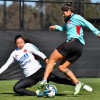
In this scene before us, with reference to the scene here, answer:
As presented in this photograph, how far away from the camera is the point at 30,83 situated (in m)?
7.71

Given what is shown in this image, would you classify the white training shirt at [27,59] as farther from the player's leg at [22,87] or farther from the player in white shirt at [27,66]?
the player's leg at [22,87]

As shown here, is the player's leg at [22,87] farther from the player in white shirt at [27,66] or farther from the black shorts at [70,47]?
the black shorts at [70,47]

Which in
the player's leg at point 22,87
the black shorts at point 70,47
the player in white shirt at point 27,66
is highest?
the black shorts at point 70,47

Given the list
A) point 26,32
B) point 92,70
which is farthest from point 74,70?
point 26,32

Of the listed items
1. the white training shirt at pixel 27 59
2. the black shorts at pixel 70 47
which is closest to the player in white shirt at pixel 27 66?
the white training shirt at pixel 27 59

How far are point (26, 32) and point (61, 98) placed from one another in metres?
6.24

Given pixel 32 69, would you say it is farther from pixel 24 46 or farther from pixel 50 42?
pixel 50 42

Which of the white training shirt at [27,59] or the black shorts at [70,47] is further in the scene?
the white training shirt at [27,59]

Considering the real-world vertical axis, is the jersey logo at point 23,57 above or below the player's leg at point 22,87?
above

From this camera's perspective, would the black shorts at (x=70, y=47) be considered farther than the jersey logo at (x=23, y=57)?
No

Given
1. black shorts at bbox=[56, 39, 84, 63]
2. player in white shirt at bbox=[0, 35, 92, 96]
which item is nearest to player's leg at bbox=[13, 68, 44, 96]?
player in white shirt at bbox=[0, 35, 92, 96]

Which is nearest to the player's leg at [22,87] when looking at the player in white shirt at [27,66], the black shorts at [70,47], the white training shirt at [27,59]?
the player in white shirt at [27,66]

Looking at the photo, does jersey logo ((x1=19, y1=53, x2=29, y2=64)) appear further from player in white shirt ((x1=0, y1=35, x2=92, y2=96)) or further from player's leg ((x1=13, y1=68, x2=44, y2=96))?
player's leg ((x1=13, y1=68, x2=44, y2=96))

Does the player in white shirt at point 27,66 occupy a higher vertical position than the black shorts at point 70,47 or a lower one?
lower
